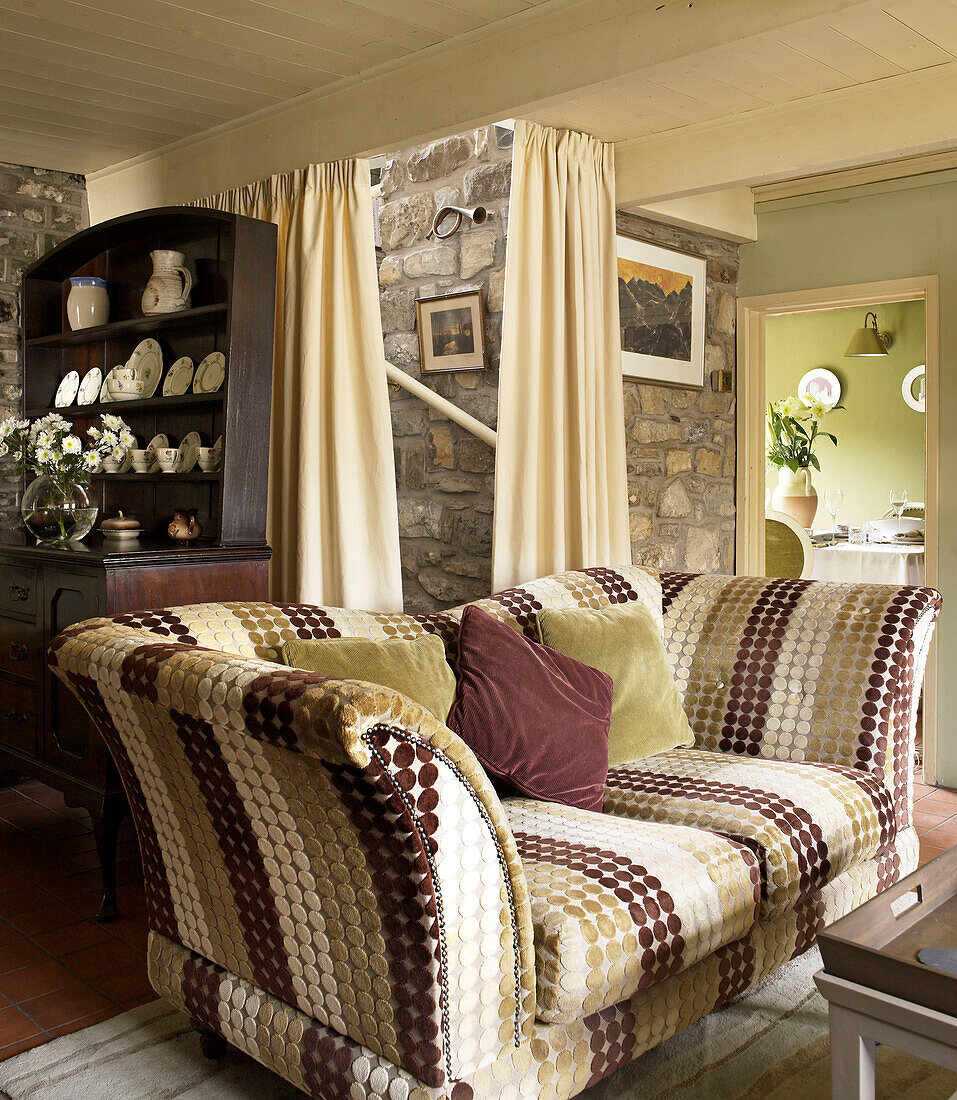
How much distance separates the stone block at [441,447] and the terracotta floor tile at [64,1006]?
203 cm

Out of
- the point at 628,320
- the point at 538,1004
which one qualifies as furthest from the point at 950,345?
the point at 538,1004

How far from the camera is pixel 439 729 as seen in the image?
151 cm

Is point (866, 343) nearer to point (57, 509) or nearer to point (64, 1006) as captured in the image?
point (57, 509)

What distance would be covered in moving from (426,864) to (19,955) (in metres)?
1.65

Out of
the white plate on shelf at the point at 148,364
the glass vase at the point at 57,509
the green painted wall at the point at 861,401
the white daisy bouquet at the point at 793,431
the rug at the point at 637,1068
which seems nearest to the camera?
the rug at the point at 637,1068

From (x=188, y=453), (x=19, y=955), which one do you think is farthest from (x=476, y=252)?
(x=19, y=955)

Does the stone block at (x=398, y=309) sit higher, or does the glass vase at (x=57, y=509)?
the stone block at (x=398, y=309)

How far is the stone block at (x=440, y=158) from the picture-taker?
3639 mm

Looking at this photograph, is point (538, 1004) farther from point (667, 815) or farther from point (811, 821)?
point (811, 821)

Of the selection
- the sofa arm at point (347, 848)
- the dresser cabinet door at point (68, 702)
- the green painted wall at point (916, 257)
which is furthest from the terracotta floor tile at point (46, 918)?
the green painted wall at point (916, 257)

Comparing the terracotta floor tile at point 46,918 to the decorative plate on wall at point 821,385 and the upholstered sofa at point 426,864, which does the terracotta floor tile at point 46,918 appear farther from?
the decorative plate on wall at point 821,385

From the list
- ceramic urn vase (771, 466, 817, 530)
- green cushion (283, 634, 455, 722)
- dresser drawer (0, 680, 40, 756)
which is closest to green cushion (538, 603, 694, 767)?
green cushion (283, 634, 455, 722)

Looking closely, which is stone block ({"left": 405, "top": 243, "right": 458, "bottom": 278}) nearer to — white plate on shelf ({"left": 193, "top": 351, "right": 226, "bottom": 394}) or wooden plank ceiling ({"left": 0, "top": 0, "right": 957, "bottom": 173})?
wooden plank ceiling ({"left": 0, "top": 0, "right": 957, "bottom": 173})

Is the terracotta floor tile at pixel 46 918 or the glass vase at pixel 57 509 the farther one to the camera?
the glass vase at pixel 57 509
